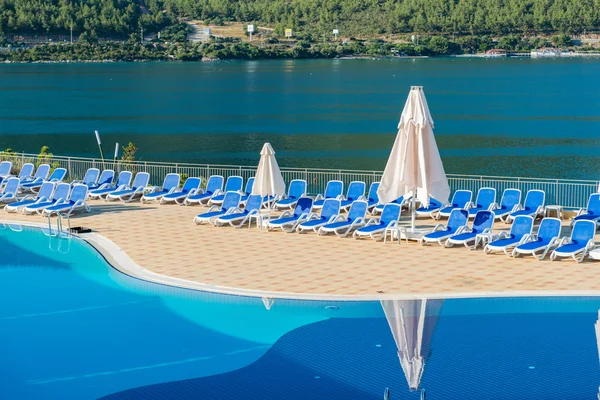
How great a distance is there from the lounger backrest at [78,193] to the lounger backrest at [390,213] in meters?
6.12

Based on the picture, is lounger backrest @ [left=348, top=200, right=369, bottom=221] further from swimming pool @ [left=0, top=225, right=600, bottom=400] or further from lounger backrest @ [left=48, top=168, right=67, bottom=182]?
lounger backrest @ [left=48, top=168, right=67, bottom=182]

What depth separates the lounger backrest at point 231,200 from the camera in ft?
61.5

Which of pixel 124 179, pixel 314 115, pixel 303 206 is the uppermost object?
pixel 303 206

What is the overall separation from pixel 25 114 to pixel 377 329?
76.7 m

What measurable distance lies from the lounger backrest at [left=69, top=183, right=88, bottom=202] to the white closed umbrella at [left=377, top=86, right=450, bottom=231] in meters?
6.33

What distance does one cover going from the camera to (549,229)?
15453 mm

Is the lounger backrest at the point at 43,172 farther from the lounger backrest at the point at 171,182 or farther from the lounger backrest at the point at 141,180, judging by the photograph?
the lounger backrest at the point at 171,182

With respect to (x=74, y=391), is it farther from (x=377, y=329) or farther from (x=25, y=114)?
(x=25, y=114)

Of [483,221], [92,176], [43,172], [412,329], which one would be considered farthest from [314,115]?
[412,329]

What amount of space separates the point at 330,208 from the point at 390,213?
4.07 ft

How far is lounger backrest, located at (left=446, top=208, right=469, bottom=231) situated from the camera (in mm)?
16375

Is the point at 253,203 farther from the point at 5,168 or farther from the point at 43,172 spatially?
the point at 5,168

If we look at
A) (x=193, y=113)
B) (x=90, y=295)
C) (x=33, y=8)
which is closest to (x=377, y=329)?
(x=90, y=295)

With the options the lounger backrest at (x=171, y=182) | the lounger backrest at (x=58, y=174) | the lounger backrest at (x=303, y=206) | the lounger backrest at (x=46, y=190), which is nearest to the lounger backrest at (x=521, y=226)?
the lounger backrest at (x=303, y=206)
